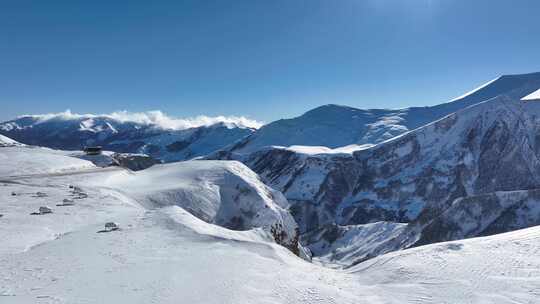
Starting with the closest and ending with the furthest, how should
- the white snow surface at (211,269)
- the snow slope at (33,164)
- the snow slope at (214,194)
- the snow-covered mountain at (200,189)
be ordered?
1. the white snow surface at (211,269)
2. the snow-covered mountain at (200,189)
3. the snow slope at (214,194)
4. the snow slope at (33,164)

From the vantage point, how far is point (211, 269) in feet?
59.4

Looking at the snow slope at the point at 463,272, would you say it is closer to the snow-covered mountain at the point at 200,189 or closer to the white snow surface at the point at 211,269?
the white snow surface at the point at 211,269

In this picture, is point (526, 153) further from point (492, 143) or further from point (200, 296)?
point (200, 296)

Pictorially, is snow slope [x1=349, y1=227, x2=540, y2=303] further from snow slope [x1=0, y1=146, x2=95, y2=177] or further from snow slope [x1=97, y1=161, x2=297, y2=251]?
snow slope [x1=0, y1=146, x2=95, y2=177]

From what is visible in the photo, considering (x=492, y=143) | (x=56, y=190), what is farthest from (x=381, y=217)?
(x=56, y=190)

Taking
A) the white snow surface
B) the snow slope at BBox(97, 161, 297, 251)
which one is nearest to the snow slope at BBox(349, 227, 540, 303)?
the white snow surface

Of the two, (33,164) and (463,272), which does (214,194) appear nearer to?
(33,164)

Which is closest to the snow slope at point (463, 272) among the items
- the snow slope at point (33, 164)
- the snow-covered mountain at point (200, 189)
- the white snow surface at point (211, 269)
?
the white snow surface at point (211, 269)

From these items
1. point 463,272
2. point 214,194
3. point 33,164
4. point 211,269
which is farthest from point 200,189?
point 463,272

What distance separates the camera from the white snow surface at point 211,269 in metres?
15.4

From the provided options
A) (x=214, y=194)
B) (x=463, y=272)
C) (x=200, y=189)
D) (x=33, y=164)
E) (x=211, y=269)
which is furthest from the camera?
(x=33, y=164)

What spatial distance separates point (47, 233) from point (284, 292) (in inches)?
656

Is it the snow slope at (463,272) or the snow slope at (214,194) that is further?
the snow slope at (214,194)

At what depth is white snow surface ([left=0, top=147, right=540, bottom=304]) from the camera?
15375 millimetres
